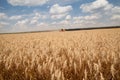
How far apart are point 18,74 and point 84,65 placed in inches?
46.4

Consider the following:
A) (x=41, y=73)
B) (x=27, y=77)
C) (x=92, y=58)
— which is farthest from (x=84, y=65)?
(x=27, y=77)

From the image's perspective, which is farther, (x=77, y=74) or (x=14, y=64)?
(x=14, y=64)

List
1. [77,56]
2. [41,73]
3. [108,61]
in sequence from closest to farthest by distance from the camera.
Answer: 1. [41,73]
2. [108,61]
3. [77,56]

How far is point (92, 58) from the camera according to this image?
3.16 meters

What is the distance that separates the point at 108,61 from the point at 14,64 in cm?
181

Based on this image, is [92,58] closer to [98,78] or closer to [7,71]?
[98,78]

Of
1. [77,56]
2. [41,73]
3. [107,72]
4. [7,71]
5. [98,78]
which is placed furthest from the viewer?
[77,56]

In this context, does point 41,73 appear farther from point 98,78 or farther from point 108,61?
point 108,61

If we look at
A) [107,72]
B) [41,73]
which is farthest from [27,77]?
[107,72]

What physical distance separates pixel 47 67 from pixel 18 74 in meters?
0.49

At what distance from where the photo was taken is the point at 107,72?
260 cm

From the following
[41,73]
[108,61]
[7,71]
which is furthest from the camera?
[108,61]

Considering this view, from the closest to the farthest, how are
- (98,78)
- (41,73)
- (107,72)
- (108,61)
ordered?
1. (98,78)
2. (41,73)
3. (107,72)
4. (108,61)

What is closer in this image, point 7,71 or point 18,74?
point 18,74
